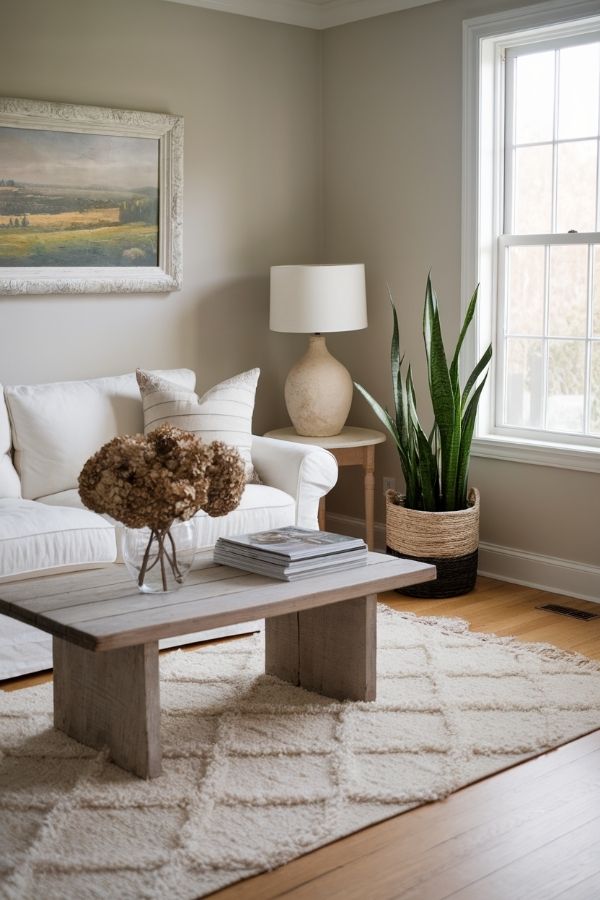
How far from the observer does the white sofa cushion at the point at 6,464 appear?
411 cm

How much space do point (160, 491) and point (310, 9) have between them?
3.39 metres

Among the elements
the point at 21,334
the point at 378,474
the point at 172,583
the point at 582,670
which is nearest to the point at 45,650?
the point at 172,583

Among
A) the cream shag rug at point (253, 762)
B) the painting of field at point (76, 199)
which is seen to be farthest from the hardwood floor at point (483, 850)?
the painting of field at point (76, 199)

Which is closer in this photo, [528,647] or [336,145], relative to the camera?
[528,647]

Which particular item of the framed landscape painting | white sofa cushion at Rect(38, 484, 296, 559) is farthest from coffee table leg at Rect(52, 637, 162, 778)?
the framed landscape painting

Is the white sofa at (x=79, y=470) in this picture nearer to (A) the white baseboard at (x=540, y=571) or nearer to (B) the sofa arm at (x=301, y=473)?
(B) the sofa arm at (x=301, y=473)

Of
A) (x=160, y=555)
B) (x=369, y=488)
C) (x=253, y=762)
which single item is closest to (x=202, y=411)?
(x=369, y=488)

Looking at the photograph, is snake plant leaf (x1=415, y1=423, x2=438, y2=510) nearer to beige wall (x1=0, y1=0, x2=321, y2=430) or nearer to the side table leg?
the side table leg

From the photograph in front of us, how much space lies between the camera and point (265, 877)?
2311mm

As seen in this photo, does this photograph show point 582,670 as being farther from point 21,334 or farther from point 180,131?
point 180,131

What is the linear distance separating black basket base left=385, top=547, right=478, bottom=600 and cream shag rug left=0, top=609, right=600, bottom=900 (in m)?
0.67

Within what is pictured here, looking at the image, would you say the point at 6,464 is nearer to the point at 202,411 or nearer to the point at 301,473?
the point at 202,411

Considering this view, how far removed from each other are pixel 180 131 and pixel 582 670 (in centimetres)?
290

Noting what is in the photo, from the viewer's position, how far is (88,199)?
4.59 m
